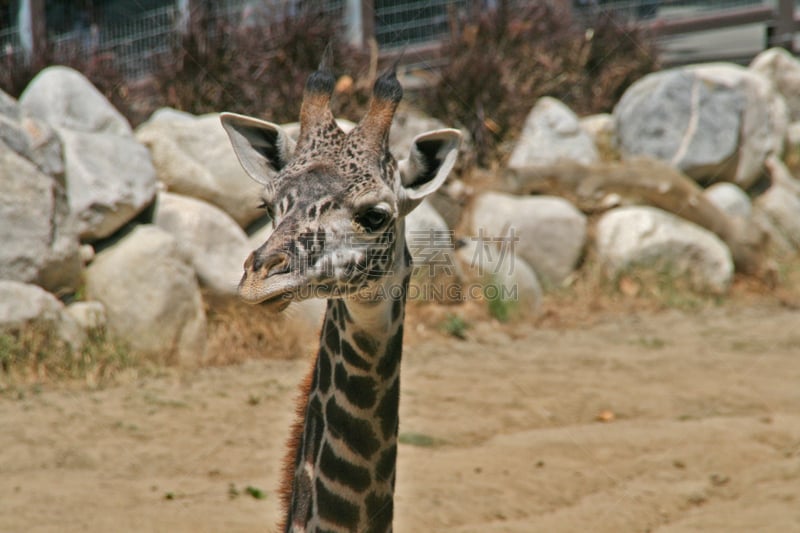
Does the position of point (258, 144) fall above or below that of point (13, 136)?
below

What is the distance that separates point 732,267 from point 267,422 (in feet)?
22.9

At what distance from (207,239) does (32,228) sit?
1663mm

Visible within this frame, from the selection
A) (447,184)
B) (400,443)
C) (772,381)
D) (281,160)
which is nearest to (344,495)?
(281,160)

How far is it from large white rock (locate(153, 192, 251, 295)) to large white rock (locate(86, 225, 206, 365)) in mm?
379

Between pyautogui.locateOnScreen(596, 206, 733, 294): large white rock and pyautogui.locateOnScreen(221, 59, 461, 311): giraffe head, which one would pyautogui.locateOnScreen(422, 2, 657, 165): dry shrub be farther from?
pyautogui.locateOnScreen(221, 59, 461, 311): giraffe head

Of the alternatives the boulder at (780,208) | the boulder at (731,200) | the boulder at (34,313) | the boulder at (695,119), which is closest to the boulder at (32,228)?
the boulder at (34,313)

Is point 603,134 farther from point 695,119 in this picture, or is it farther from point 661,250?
point 661,250

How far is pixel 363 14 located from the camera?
13.8 meters

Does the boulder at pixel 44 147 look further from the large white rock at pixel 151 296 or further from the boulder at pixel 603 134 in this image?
the boulder at pixel 603 134

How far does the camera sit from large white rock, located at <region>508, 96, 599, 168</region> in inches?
478

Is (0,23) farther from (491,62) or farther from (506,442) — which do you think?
(506,442)

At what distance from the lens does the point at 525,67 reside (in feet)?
45.2

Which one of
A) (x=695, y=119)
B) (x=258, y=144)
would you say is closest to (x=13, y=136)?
(x=258, y=144)

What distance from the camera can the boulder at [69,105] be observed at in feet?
28.6
